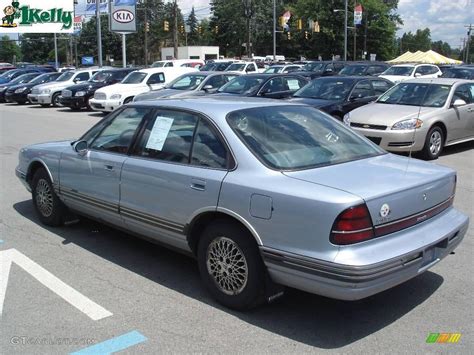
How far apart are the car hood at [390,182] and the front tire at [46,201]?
317 cm

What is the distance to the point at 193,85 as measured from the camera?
18453mm

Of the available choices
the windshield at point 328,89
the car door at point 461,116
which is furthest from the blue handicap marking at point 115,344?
the windshield at point 328,89

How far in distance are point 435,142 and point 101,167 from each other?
7.31 m

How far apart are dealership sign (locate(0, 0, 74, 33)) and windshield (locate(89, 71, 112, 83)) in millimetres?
24501

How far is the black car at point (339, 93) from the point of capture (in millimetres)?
11862

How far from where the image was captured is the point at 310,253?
345 centimetres

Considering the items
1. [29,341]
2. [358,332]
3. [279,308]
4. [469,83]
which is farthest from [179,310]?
[469,83]

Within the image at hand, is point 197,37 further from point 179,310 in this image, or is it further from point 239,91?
point 179,310

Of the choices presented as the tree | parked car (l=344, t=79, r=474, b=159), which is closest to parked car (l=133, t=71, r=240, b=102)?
parked car (l=344, t=79, r=474, b=159)

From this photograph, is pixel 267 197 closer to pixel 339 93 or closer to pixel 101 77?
pixel 339 93

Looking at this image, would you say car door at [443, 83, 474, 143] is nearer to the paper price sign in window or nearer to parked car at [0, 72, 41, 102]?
the paper price sign in window

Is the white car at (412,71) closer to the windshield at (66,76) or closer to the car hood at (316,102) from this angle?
the car hood at (316,102)

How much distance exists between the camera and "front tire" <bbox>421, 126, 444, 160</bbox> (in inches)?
397

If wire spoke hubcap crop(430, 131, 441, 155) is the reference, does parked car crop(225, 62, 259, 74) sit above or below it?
above
